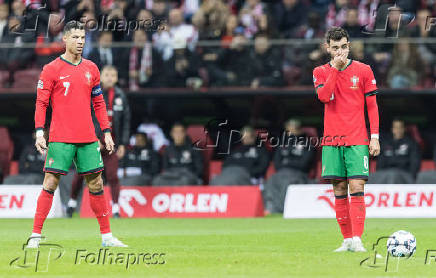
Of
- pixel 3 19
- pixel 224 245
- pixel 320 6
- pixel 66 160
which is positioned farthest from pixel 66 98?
pixel 320 6

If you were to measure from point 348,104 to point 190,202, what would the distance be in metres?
8.23

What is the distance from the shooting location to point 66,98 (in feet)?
36.5

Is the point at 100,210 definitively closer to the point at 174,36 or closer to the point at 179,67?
the point at 179,67

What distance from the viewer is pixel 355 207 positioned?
10.6 m

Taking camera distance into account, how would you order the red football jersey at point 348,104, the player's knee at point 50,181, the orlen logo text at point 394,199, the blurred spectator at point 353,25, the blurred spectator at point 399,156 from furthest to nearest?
the blurred spectator at point 353,25 < the blurred spectator at point 399,156 < the orlen logo text at point 394,199 < the player's knee at point 50,181 < the red football jersey at point 348,104

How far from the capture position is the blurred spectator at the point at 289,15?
70.7ft

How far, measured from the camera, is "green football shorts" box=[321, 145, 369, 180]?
34.9 ft

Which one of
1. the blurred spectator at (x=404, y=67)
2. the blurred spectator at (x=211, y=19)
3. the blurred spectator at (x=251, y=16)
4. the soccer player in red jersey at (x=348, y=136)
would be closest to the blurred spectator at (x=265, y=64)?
the blurred spectator at (x=251, y=16)

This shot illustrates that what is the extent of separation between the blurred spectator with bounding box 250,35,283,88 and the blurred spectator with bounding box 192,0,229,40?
1034mm

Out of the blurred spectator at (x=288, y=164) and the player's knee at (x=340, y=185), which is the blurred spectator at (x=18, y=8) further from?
the player's knee at (x=340, y=185)

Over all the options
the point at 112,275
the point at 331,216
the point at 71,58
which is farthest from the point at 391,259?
the point at 331,216

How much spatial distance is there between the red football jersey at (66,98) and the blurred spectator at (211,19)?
9445 mm

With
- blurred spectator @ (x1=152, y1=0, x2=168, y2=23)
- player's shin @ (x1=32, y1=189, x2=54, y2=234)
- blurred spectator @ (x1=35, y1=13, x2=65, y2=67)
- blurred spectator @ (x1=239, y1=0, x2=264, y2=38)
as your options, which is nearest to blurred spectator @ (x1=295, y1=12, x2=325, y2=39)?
blurred spectator @ (x1=239, y1=0, x2=264, y2=38)

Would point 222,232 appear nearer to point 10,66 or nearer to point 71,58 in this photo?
point 71,58
